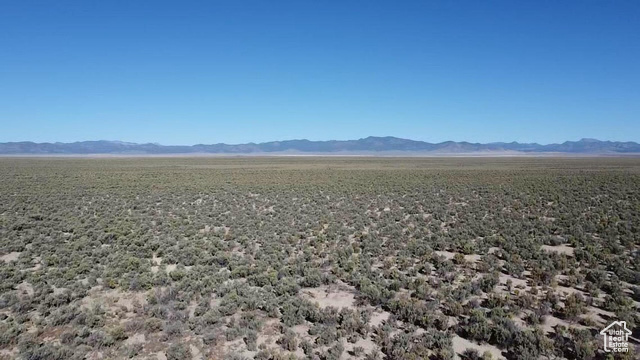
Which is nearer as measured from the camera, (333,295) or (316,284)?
(333,295)

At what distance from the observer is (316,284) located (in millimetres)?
10578

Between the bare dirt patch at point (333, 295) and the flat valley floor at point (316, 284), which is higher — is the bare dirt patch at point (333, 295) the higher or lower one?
the lower one

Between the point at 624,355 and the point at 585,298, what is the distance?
303cm

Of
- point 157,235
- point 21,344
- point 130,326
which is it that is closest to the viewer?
point 21,344

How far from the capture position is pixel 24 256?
12578mm

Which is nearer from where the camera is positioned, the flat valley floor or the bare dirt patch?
the flat valley floor

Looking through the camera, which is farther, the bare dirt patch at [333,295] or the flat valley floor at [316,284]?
the bare dirt patch at [333,295]

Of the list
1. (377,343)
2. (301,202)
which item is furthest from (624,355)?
(301,202)

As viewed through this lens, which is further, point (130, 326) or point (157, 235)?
point (157, 235)

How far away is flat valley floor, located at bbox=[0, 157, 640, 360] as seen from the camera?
7.29 m

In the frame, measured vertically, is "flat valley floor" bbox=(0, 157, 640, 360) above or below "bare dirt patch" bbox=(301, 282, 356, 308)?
above

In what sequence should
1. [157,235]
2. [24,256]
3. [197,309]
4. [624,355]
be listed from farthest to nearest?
1. [157,235]
2. [24,256]
3. [197,309]
4. [624,355]

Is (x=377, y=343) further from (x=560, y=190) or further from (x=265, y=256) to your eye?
(x=560, y=190)

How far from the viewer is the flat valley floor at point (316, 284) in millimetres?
7293
